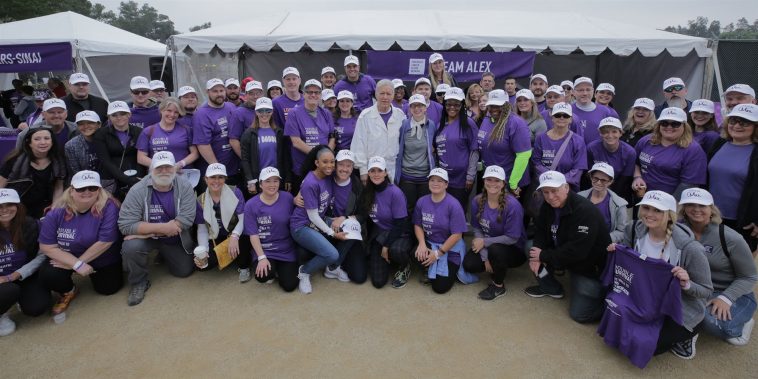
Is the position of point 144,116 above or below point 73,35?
below

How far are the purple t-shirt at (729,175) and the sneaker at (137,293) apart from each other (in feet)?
16.6

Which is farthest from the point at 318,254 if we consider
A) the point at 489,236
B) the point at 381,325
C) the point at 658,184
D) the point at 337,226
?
the point at 658,184

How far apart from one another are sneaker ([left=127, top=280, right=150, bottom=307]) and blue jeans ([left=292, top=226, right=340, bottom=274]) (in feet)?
4.81

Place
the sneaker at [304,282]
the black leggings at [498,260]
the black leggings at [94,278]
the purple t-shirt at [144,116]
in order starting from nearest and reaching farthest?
the black leggings at [94,278] < the black leggings at [498,260] < the sneaker at [304,282] < the purple t-shirt at [144,116]

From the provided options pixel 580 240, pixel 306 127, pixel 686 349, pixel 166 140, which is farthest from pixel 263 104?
pixel 686 349

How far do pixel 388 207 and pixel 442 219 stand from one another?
54 cm

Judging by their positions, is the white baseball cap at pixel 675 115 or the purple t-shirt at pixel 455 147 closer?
the white baseball cap at pixel 675 115

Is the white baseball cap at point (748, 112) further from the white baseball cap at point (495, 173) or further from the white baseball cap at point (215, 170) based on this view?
the white baseball cap at point (215, 170)

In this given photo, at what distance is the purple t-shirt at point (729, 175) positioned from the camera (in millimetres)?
3463

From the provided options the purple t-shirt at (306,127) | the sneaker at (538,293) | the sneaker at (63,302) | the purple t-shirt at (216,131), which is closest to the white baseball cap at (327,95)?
the purple t-shirt at (306,127)

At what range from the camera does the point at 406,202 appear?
4.29 meters

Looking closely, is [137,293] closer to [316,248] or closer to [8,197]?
[8,197]

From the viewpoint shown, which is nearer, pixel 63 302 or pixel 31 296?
pixel 31 296

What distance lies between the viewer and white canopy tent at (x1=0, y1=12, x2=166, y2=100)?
10.00 meters
